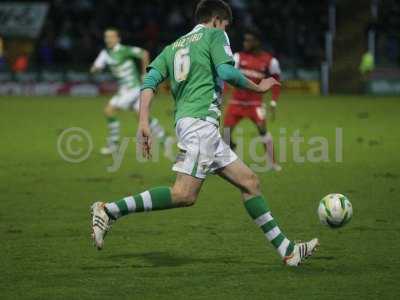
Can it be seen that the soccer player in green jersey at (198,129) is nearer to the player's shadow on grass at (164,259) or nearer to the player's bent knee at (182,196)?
the player's bent knee at (182,196)

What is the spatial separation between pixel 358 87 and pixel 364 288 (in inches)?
1136

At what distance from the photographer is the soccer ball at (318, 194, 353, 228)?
8.42m

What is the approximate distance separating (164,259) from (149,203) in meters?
0.64

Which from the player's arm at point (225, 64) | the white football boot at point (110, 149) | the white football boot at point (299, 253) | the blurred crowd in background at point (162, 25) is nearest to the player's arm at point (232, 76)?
the player's arm at point (225, 64)

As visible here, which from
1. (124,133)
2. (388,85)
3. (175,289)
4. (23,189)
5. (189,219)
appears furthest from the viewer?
(388,85)

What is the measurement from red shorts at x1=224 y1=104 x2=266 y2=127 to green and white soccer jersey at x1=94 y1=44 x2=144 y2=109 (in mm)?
3061

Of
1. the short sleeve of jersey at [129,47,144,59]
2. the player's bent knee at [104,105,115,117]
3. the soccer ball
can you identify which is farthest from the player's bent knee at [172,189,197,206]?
the short sleeve of jersey at [129,47,144,59]

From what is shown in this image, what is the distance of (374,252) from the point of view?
8.55 metres

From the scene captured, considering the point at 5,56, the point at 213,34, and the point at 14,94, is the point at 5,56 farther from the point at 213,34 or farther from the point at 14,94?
the point at 213,34

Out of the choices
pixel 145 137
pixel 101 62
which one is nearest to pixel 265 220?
pixel 145 137

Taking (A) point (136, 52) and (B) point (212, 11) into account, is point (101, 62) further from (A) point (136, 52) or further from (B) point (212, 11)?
(B) point (212, 11)

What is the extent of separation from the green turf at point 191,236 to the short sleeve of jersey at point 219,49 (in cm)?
157

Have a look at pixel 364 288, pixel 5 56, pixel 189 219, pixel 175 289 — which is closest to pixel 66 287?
pixel 175 289

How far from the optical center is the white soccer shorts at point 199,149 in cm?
777
